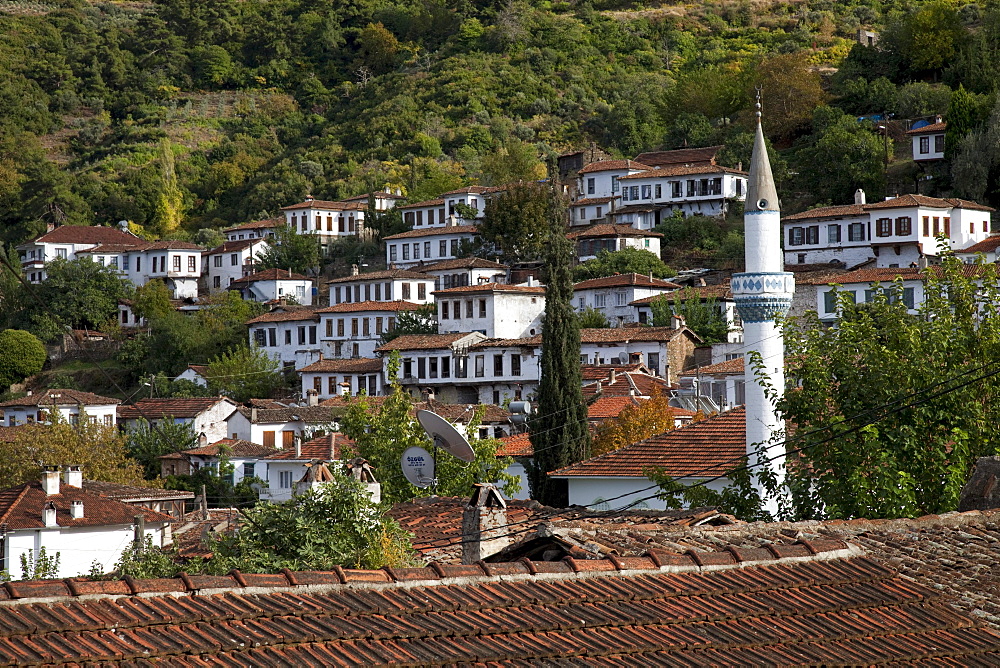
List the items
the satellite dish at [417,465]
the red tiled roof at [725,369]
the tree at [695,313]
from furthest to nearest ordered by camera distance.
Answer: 1. the tree at [695,313]
2. the red tiled roof at [725,369]
3. the satellite dish at [417,465]

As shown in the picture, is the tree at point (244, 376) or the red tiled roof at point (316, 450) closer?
the red tiled roof at point (316, 450)

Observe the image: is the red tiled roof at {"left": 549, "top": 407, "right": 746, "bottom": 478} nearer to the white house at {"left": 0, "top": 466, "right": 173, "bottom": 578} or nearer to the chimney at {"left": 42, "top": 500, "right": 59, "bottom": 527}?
the white house at {"left": 0, "top": 466, "right": 173, "bottom": 578}

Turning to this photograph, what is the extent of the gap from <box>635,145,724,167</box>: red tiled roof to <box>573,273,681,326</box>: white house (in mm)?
14350

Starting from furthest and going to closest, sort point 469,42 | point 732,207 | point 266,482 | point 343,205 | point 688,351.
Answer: point 469,42 → point 343,205 → point 732,207 → point 688,351 → point 266,482

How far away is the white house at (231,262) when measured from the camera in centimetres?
8662

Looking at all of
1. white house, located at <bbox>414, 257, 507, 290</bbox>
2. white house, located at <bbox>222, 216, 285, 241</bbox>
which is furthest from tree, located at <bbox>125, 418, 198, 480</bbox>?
white house, located at <bbox>222, 216, 285, 241</bbox>

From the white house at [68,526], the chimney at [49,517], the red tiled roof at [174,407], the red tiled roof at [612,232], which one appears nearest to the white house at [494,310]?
the red tiled roof at [612,232]

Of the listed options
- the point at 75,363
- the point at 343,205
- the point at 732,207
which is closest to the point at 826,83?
the point at 732,207

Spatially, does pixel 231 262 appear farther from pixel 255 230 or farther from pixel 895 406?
pixel 895 406

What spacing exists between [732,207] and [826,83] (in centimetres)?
2391

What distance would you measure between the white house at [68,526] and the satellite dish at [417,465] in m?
10.4

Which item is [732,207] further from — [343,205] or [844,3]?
[844,3]

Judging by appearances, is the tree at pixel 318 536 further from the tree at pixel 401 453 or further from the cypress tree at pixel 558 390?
the cypress tree at pixel 558 390

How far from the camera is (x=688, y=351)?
58938 millimetres
